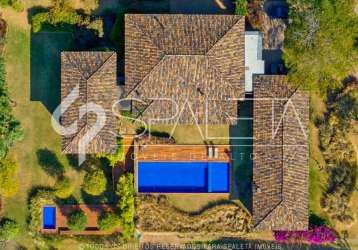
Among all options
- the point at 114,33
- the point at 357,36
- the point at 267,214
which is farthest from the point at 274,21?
the point at 267,214

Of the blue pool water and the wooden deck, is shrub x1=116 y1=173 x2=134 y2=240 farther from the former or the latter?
the wooden deck

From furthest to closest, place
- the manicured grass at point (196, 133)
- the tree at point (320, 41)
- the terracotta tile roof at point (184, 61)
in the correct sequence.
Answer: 1. the manicured grass at point (196, 133)
2. the terracotta tile roof at point (184, 61)
3. the tree at point (320, 41)

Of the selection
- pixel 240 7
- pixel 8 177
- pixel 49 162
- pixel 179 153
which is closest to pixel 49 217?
pixel 49 162

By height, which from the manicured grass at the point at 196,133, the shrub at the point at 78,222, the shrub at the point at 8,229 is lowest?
the shrub at the point at 8,229

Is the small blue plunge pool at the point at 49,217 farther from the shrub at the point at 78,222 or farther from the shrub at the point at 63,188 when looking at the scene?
the shrub at the point at 78,222

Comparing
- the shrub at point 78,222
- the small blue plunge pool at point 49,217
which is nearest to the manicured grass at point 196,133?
the shrub at point 78,222

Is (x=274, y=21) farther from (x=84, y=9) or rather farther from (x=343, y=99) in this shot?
(x=84, y=9)

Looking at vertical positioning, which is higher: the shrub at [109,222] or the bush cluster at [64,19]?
the bush cluster at [64,19]
